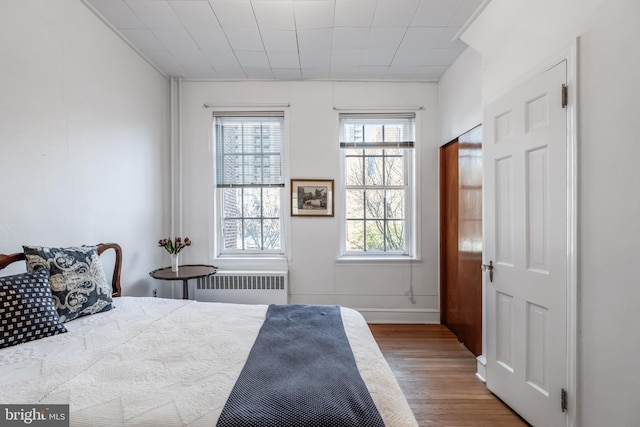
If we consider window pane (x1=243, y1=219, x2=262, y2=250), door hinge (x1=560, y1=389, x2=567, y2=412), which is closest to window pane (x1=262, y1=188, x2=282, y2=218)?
window pane (x1=243, y1=219, x2=262, y2=250)

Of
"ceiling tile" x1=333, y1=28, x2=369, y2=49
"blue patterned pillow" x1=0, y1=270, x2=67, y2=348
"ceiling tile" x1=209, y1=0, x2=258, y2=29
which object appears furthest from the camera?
"ceiling tile" x1=333, y1=28, x2=369, y2=49

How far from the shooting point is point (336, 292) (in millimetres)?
3363

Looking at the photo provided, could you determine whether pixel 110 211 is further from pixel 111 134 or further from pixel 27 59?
pixel 27 59

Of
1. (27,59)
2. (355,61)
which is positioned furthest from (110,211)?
(355,61)

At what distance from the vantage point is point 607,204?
1.29 metres

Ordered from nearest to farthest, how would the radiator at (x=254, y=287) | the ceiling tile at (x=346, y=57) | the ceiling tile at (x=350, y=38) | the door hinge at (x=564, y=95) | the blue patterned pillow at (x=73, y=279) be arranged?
the door hinge at (x=564, y=95)
the blue patterned pillow at (x=73, y=279)
the ceiling tile at (x=350, y=38)
the ceiling tile at (x=346, y=57)
the radiator at (x=254, y=287)

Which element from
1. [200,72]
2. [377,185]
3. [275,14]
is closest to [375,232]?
[377,185]

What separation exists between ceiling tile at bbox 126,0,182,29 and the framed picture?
71.0 inches

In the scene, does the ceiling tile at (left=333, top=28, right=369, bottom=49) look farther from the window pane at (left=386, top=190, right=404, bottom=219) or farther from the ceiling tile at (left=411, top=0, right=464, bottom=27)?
the window pane at (left=386, top=190, right=404, bottom=219)

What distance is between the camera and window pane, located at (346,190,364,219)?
3473mm

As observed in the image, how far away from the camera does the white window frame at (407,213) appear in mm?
3369

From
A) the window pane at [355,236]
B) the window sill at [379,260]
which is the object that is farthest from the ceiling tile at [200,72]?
the window sill at [379,260]

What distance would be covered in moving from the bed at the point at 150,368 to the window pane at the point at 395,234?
1879 mm

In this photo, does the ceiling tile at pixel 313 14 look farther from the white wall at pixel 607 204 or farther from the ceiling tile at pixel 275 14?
the white wall at pixel 607 204
